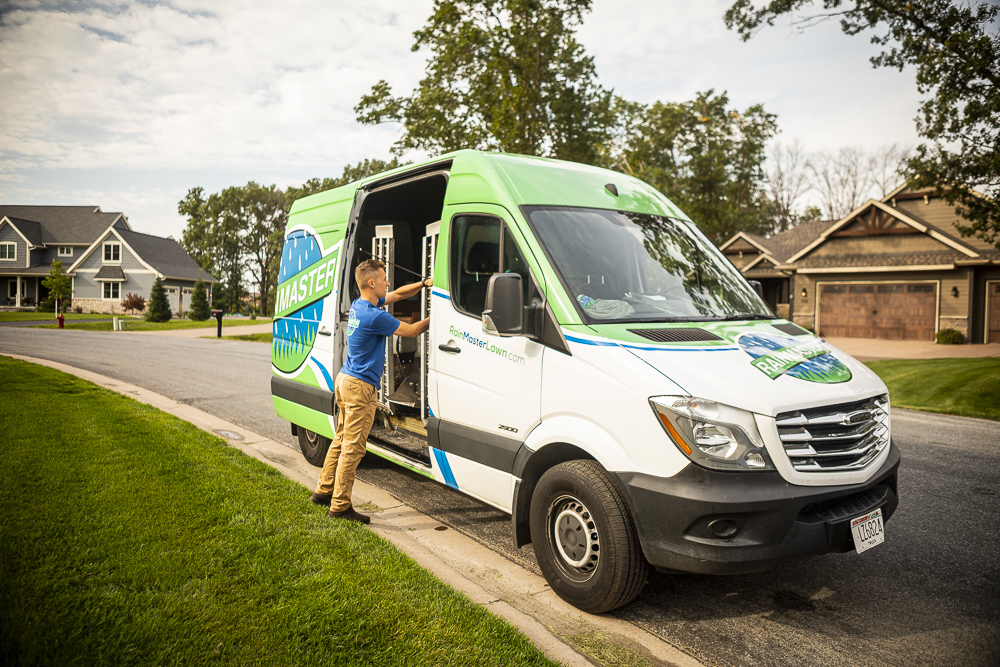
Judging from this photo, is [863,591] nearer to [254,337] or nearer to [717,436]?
[717,436]

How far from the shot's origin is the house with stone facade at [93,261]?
4616 cm

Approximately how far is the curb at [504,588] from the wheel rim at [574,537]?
0.25 m

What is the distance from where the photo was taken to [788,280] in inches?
1369

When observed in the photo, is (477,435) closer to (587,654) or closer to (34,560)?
(587,654)

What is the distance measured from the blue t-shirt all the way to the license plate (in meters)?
3.21

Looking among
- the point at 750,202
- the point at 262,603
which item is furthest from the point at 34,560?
the point at 750,202

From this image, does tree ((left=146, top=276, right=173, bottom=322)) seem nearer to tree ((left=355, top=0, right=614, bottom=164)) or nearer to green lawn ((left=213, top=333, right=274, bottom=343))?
green lawn ((left=213, top=333, right=274, bottom=343))

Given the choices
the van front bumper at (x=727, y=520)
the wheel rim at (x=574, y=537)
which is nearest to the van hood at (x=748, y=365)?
the van front bumper at (x=727, y=520)

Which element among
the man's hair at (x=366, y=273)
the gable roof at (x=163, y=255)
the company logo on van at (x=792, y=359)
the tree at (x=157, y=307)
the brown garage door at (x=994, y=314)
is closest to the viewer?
the company logo on van at (x=792, y=359)

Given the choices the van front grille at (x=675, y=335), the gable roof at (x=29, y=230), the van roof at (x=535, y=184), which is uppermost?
the gable roof at (x=29, y=230)

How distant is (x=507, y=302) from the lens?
3781mm

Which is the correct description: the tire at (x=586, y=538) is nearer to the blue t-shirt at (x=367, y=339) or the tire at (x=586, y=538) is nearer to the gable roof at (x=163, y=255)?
the blue t-shirt at (x=367, y=339)

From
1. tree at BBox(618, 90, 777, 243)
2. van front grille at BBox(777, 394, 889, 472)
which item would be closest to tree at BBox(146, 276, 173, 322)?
tree at BBox(618, 90, 777, 243)

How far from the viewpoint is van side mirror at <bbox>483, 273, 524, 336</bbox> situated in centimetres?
378
